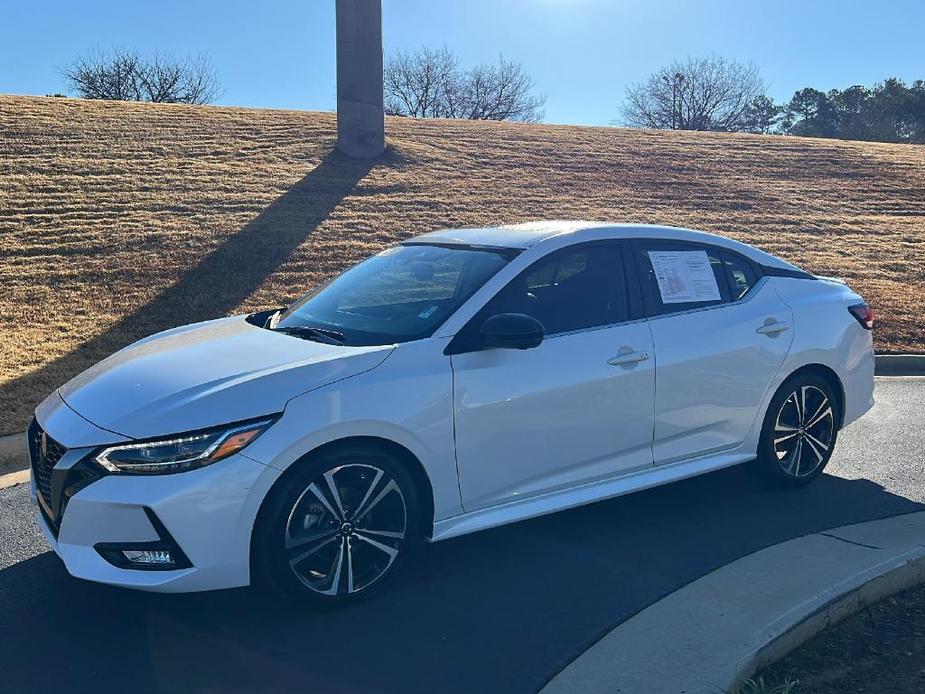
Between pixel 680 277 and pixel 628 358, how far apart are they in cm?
77

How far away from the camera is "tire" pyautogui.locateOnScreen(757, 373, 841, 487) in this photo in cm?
527

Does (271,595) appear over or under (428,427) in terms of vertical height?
under

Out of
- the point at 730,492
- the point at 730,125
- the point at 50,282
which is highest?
the point at 730,125

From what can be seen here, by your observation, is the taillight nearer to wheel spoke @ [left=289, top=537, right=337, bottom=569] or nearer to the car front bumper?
wheel spoke @ [left=289, top=537, right=337, bottom=569]

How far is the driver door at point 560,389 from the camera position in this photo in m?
4.08

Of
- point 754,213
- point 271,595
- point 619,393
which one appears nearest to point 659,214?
point 754,213

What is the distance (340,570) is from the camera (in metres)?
3.81

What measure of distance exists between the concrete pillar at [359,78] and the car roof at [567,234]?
14144mm

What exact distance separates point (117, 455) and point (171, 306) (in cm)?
753

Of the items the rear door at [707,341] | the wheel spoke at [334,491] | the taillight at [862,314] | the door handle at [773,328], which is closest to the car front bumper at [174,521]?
the wheel spoke at [334,491]

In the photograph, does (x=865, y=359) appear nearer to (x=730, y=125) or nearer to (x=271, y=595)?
(x=271, y=595)

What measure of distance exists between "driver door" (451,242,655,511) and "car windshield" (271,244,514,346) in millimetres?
215

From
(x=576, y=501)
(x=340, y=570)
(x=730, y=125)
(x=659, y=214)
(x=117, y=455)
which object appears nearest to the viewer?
(x=117, y=455)

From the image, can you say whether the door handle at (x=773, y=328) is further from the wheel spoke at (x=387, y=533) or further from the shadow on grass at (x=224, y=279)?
the shadow on grass at (x=224, y=279)
